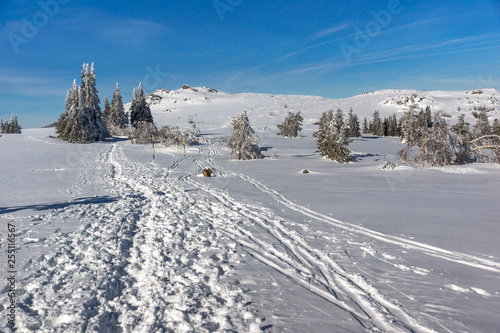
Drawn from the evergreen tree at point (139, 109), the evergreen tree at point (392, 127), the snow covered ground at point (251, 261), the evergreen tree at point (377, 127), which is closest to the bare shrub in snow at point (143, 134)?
the evergreen tree at point (139, 109)

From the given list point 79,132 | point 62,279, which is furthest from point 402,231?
point 79,132

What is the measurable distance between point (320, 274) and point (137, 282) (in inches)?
115

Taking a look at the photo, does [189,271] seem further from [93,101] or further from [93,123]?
[93,101]

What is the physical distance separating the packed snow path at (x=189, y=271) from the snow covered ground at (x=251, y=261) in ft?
0.07

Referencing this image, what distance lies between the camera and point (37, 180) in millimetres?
12641

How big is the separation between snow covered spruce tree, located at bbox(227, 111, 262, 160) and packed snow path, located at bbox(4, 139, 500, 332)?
15785 mm

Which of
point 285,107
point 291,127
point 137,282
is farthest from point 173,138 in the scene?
point 285,107

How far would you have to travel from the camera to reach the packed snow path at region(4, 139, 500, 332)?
3436 mm

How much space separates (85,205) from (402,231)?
8.96 metres

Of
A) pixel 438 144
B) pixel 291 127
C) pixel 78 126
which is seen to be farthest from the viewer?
pixel 291 127

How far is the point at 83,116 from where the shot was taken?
3869 cm

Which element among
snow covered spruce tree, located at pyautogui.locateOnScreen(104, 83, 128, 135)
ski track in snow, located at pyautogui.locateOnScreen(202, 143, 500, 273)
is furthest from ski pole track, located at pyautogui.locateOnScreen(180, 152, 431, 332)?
snow covered spruce tree, located at pyautogui.locateOnScreen(104, 83, 128, 135)

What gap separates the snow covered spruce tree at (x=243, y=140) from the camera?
23.9m

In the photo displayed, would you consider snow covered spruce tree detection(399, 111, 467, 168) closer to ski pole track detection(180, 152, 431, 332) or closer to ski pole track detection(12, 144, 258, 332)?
ski pole track detection(180, 152, 431, 332)
